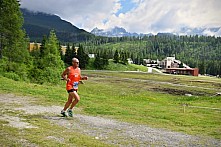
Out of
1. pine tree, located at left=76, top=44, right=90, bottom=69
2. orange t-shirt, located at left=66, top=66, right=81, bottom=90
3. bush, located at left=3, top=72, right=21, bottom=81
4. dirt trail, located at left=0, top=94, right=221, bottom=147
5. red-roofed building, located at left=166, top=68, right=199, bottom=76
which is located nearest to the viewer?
dirt trail, located at left=0, top=94, right=221, bottom=147

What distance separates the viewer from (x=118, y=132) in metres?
→ 10.2

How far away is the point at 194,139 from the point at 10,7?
31300mm

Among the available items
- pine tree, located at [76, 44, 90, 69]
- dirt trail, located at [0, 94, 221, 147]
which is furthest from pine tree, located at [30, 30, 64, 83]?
pine tree, located at [76, 44, 90, 69]

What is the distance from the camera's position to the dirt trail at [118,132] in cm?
907


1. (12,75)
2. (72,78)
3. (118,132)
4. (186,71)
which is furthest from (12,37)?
(186,71)

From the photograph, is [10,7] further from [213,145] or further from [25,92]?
[213,145]

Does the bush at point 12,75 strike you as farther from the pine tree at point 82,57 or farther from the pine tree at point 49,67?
the pine tree at point 82,57

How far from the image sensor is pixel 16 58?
3684cm

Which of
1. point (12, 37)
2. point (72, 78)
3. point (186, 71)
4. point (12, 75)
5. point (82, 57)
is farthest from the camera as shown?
point (186, 71)

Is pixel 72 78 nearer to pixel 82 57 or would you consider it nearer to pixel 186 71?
pixel 82 57

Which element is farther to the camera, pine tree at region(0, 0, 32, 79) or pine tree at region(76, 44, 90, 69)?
pine tree at region(76, 44, 90, 69)

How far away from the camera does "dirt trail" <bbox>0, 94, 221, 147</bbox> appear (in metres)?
9.07

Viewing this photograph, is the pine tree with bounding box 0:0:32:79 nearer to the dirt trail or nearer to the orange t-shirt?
the dirt trail

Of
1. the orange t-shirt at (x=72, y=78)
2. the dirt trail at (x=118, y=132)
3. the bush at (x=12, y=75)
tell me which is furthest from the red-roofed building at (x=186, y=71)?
the orange t-shirt at (x=72, y=78)
